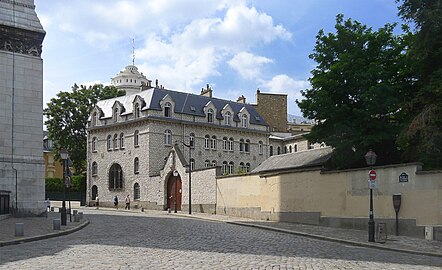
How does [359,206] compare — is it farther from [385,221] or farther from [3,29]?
[3,29]

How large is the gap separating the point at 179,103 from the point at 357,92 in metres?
31.2

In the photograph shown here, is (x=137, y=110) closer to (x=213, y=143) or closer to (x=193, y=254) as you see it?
(x=213, y=143)

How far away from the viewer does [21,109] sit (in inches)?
1170

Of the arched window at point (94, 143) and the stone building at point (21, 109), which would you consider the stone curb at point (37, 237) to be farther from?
the arched window at point (94, 143)

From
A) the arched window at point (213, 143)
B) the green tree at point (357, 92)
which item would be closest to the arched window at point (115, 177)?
the arched window at point (213, 143)

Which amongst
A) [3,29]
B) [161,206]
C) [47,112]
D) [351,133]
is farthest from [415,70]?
[47,112]

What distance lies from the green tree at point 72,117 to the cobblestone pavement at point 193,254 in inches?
1813

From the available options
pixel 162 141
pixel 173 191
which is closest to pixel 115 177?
pixel 162 141

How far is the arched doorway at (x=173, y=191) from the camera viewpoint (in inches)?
1829

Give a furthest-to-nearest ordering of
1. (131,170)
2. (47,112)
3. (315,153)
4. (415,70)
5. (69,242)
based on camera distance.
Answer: (47,112), (131,170), (315,153), (415,70), (69,242)

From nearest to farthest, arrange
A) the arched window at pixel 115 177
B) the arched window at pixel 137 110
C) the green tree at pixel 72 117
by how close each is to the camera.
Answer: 1. the arched window at pixel 137 110
2. the arched window at pixel 115 177
3. the green tree at pixel 72 117

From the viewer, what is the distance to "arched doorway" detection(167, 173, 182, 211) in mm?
46469

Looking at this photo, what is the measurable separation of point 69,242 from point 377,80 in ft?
52.4

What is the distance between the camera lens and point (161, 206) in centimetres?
4938
